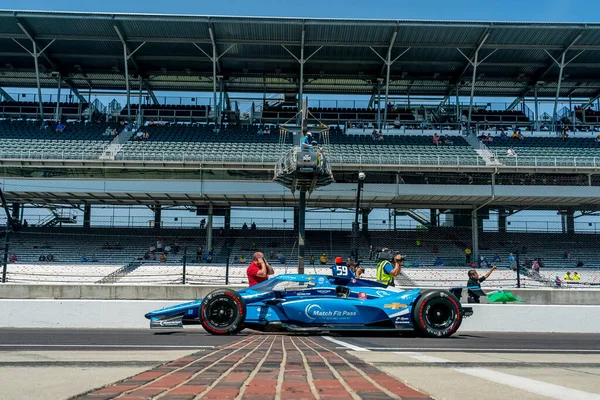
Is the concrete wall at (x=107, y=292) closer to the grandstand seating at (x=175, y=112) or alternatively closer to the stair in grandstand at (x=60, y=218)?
the stair in grandstand at (x=60, y=218)

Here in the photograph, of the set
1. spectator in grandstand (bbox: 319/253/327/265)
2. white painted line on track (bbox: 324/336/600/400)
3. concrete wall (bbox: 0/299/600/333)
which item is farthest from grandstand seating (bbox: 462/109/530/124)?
white painted line on track (bbox: 324/336/600/400)

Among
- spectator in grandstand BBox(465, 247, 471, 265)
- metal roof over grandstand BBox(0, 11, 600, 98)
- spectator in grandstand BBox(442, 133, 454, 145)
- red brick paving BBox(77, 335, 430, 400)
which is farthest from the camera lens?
spectator in grandstand BBox(442, 133, 454, 145)

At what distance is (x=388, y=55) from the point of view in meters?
31.6

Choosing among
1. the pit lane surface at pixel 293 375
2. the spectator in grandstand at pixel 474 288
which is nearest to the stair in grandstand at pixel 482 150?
the spectator in grandstand at pixel 474 288

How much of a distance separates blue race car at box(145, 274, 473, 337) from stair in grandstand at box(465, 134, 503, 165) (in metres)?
20.1

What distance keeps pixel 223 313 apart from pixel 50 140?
84.5 ft

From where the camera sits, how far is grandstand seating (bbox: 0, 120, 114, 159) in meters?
27.3

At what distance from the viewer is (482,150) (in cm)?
3109

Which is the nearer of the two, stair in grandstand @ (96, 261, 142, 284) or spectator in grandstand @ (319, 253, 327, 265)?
stair in grandstand @ (96, 261, 142, 284)

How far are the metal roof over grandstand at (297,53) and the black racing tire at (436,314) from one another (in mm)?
23371

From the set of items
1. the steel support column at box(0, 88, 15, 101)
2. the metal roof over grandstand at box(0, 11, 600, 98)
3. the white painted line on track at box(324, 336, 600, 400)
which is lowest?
the white painted line on track at box(324, 336, 600, 400)

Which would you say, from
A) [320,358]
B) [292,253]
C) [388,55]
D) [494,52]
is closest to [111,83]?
[388,55]

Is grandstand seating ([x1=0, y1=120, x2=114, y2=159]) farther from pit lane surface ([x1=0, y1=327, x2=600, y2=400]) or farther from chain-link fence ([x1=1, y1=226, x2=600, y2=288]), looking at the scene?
pit lane surface ([x1=0, y1=327, x2=600, y2=400])

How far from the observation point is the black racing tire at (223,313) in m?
9.25
